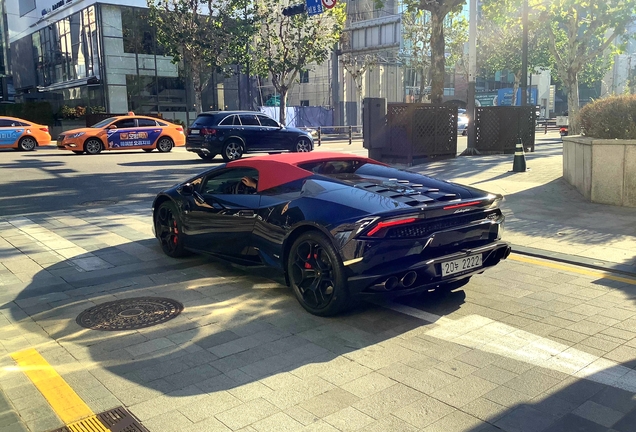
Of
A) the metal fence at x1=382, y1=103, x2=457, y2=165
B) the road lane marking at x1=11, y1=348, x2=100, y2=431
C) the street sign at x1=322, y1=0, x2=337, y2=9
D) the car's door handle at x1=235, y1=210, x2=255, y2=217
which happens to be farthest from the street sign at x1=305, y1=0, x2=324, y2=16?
the road lane marking at x1=11, y1=348, x2=100, y2=431

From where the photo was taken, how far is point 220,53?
116ft

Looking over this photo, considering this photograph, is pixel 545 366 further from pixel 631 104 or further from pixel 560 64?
pixel 560 64

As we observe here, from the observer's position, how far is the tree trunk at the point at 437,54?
65.3 feet

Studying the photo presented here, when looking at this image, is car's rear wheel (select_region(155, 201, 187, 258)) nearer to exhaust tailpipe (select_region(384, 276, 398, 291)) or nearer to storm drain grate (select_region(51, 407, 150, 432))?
exhaust tailpipe (select_region(384, 276, 398, 291))

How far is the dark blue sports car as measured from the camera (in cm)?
479

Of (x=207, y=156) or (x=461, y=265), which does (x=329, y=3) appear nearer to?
(x=207, y=156)

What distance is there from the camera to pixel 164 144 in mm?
23875

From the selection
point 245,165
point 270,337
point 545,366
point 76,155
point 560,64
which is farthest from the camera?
point 560,64

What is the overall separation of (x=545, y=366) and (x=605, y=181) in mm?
7405

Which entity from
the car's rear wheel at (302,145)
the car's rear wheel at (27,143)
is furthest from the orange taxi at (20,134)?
the car's rear wheel at (302,145)

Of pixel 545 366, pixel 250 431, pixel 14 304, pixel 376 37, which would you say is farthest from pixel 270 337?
pixel 376 37

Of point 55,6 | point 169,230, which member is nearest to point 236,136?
point 169,230

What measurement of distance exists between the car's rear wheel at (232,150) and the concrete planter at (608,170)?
1164cm

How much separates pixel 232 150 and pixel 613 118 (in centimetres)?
1247
